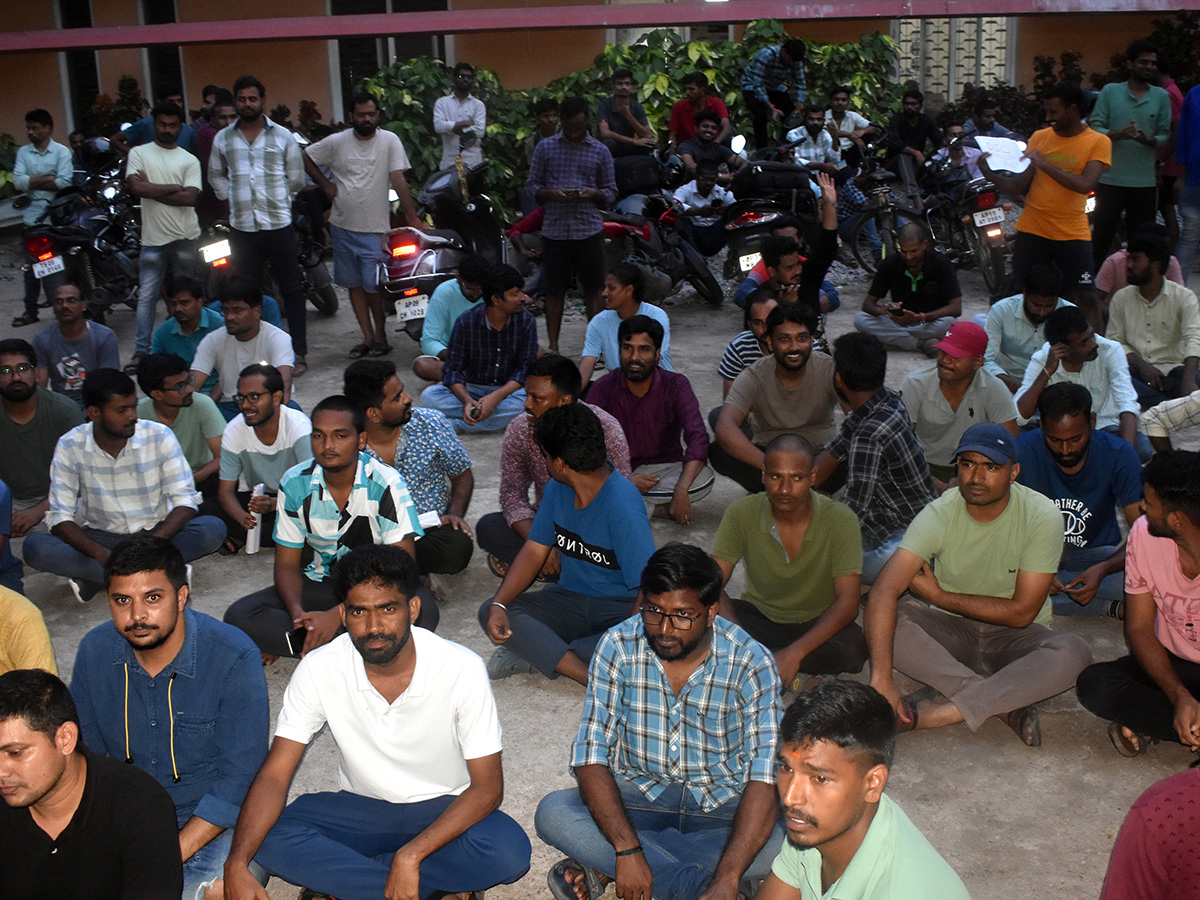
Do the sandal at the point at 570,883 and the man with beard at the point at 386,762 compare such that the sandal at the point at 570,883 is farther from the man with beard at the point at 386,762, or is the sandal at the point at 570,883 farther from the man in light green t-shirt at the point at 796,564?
the man in light green t-shirt at the point at 796,564

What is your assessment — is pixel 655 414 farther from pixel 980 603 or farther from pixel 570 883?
pixel 570 883

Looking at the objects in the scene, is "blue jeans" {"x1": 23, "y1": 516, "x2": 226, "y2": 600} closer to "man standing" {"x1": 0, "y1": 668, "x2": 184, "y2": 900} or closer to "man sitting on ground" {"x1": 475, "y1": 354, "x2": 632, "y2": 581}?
"man sitting on ground" {"x1": 475, "y1": 354, "x2": 632, "y2": 581}

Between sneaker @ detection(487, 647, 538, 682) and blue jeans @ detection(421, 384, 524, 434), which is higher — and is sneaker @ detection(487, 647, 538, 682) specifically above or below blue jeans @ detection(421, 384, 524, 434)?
below

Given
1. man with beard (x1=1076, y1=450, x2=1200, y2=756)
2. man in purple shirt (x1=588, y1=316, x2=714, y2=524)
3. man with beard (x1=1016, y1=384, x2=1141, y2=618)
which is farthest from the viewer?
man in purple shirt (x1=588, y1=316, x2=714, y2=524)

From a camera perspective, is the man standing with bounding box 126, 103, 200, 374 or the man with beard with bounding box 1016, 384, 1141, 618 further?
the man standing with bounding box 126, 103, 200, 374

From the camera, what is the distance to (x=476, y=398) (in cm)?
775

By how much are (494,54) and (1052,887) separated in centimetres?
1322

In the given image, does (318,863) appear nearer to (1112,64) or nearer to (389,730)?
(389,730)

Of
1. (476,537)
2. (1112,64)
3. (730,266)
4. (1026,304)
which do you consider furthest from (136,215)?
(1112,64)

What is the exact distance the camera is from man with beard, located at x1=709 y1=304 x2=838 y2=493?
6.14 m

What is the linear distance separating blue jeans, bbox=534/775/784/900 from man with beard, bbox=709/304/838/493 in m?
2.71

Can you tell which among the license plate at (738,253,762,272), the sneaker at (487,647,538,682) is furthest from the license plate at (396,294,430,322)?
the sneaker at (487,647,538,682)

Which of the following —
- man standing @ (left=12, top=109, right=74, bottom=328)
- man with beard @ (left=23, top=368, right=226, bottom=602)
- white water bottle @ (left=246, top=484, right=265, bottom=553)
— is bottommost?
white water bottle @ (left=246, top=484, right=265, bottom=553)

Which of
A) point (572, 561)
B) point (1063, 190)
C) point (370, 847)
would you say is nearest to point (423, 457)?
point (572, 561)
